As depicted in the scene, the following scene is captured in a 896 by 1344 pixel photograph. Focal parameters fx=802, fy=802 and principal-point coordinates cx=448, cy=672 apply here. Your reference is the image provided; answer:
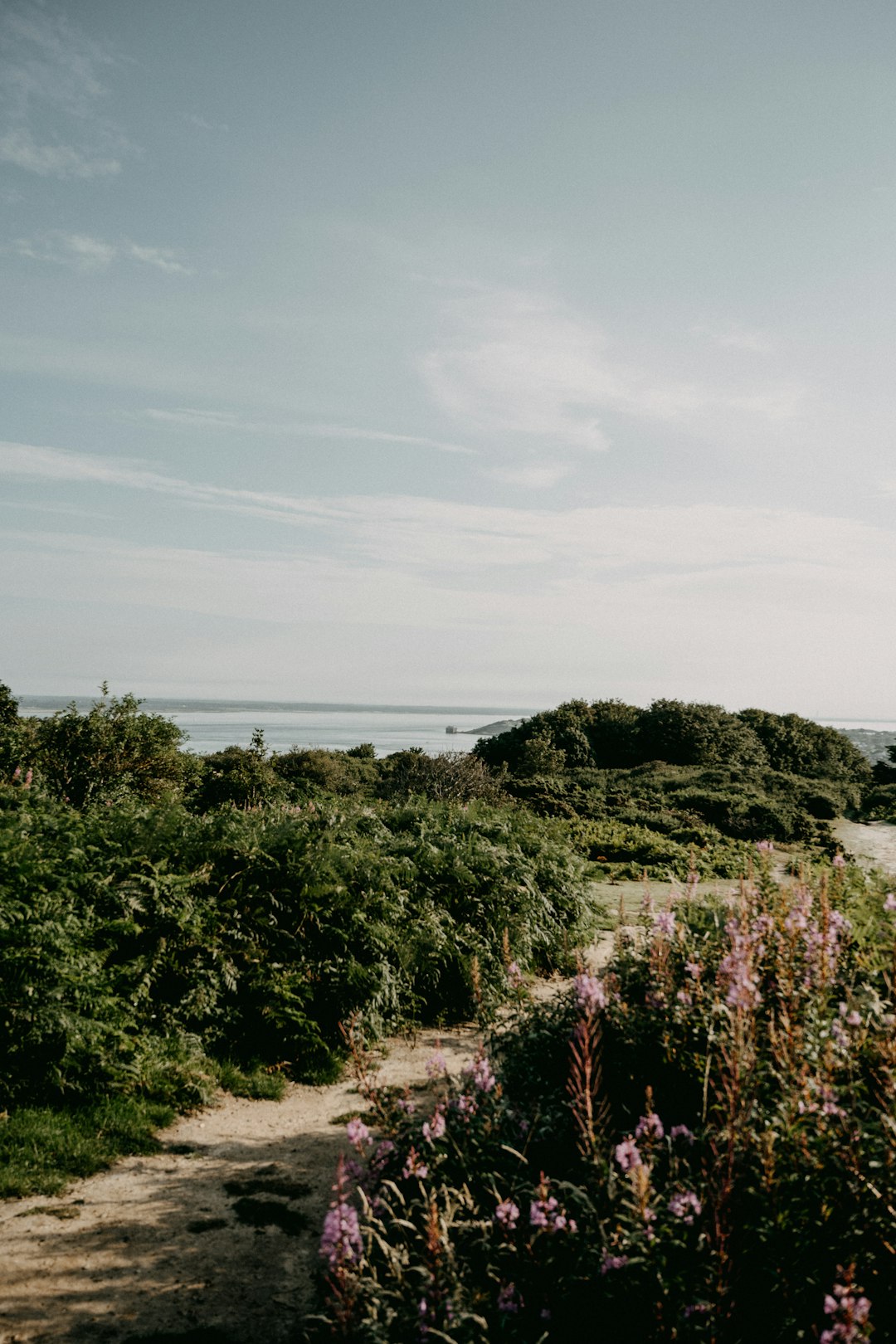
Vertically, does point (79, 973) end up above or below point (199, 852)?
below

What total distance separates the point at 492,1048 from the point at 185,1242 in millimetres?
1788

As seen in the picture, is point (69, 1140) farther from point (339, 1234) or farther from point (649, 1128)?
point (649, 1128)

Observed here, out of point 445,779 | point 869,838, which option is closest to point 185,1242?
point 445,779

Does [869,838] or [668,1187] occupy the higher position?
[668,1187]

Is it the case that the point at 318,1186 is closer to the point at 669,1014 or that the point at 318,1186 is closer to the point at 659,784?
the point at 669,1014

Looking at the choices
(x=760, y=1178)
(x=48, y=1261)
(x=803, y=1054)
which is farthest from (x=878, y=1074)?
(x=48, y=1261)

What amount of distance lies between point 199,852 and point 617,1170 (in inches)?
185

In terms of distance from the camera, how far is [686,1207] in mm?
2654

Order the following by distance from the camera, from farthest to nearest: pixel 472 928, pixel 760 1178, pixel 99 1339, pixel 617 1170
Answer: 1. pixel 472 928
2. pixel 99 1339
3. pixel 617 1170
4. pixel 760 1178

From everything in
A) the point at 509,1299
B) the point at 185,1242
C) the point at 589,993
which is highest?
the point at 589,993

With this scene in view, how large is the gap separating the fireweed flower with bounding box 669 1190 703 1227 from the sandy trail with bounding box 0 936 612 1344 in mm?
1835

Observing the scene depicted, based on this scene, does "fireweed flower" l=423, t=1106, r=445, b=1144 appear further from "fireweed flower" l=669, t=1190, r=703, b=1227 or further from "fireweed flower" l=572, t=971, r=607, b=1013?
"fireweed flower" l=669, t=1190, r=703, b=1227

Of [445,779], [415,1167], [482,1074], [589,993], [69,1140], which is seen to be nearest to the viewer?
[415,1167]

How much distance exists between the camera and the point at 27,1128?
473 cm
